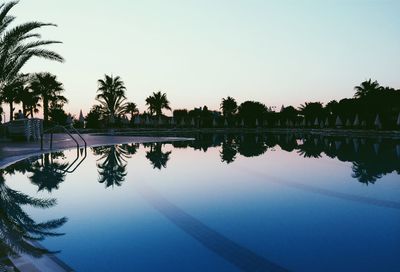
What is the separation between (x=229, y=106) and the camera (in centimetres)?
7712

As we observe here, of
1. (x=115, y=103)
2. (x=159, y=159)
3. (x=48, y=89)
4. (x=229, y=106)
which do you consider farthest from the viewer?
(x=229, y=106)

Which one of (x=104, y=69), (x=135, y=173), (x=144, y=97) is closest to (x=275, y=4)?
(x=135, y=173)

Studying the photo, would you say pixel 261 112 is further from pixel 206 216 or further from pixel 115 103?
pixel 206 216

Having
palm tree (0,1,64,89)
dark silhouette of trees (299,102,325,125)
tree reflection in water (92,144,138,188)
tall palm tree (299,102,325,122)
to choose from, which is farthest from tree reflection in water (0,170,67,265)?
tall palm tree (299,102,325,122)

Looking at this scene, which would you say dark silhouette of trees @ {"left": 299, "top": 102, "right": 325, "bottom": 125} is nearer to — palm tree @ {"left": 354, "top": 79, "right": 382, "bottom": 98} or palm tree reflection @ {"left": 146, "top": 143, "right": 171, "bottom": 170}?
palm tree @ {"left": 354, "top": 79, "right": 382, "bottom": 98}

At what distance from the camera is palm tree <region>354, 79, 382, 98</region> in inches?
2127

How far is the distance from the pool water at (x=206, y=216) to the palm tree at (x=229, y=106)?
64603 millimetres

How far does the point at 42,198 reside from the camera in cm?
787

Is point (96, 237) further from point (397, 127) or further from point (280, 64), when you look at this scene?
point (397, 127)

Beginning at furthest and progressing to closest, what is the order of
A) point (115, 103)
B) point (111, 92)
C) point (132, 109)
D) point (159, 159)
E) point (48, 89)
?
point (132, 109)
point (115, 103)
point (111, 92)
point (48, 89)
point (159, 159)

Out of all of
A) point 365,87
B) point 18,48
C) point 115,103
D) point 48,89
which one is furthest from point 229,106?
point 18,48

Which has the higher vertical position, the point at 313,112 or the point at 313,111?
the point at 313,111

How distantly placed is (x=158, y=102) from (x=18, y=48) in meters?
49.9

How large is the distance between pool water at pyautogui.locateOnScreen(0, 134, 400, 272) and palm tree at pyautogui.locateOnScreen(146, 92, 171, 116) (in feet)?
170
